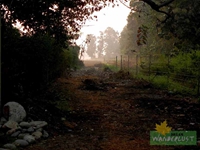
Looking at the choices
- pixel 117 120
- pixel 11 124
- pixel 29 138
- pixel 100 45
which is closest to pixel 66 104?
pixel 117 120

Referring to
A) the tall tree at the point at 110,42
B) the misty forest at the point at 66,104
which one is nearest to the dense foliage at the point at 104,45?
the tall tree at the point at 110,42

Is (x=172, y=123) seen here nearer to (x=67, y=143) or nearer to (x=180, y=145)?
(x=180, y=145)

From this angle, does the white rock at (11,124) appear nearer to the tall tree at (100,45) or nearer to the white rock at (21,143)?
the white rock at (21,143)

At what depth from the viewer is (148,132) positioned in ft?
20.4

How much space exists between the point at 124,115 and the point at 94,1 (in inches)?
218

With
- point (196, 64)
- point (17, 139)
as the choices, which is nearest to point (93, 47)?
point (196, 64)

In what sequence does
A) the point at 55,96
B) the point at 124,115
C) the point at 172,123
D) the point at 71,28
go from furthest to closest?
the point at 71,28, the point at 55,96, the point at 124,115, the point at 172,123

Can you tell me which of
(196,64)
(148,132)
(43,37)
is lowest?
(148,132)

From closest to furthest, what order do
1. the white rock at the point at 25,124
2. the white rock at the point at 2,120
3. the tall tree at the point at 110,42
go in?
the white rock at the point at 25,124 < the white rock at the point at 2,120 < the tall tree at the point at 110,42

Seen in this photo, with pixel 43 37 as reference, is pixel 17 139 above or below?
below

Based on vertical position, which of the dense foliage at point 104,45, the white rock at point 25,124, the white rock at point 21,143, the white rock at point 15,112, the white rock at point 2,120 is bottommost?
the white rock at point 21,143

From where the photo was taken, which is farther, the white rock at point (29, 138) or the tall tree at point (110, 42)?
the tall tree at point (110, 42)

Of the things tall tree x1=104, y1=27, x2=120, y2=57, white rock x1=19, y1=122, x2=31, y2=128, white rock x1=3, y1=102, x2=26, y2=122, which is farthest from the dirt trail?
tall tree x1=104, y1=27, x2=120, y2=57

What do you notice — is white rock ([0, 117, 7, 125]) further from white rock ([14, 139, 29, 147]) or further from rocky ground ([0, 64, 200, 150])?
white rock ([14, 139, 29, 147])
